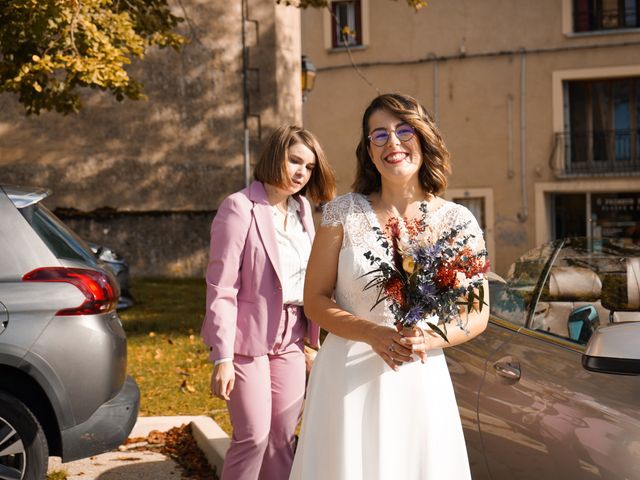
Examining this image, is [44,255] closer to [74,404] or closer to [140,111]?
[74,404]

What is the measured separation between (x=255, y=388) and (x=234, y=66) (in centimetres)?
1439

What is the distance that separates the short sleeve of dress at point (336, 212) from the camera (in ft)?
10.2

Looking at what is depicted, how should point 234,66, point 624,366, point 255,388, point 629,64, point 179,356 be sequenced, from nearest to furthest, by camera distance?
point 624,366
point 255,388
point 179,356
point 234,66
point 629,64

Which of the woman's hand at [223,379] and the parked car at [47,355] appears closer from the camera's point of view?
the woman's hand at [223,379]

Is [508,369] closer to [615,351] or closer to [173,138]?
[615,351]

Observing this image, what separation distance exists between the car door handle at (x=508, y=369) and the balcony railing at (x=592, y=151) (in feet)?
72.6

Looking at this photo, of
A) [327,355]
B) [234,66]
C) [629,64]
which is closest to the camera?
[327,355]

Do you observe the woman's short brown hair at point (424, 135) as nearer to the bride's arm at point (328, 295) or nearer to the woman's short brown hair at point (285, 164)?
the bride's arm at point (328, 295)

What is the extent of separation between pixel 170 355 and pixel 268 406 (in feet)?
18.3

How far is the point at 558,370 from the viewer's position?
3506 mm

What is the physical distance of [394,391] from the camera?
2.94 meters

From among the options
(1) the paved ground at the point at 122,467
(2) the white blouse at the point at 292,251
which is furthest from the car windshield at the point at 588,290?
(1) the paved ground at the point at 122,467

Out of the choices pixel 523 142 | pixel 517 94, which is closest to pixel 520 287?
pixel 523 142

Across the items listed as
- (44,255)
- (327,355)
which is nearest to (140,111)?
(44,255)
